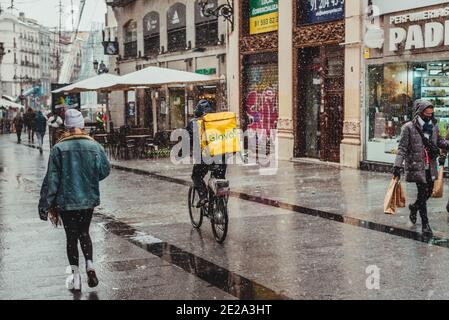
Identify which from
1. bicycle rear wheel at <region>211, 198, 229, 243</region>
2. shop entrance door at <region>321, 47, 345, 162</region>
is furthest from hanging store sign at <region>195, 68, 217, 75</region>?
bicycle rear wheel at <region>211, 198, 229, 243</region>

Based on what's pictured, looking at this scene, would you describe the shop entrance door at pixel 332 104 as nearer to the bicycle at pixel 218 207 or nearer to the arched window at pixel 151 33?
the bicycle at pixel 218 207

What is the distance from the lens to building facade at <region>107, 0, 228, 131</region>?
25.6m

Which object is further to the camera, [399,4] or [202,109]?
[399,4]

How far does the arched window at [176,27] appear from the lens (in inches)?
1117

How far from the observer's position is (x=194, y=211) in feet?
32.2

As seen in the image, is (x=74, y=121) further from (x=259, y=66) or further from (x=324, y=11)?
(x=259, y=66)

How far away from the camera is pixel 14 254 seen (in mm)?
8141

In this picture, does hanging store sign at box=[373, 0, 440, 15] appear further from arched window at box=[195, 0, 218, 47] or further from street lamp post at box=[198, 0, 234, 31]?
arched window at box=[195, 0, 218, 47]

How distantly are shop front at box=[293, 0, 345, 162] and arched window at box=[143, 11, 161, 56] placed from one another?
39.0 ft

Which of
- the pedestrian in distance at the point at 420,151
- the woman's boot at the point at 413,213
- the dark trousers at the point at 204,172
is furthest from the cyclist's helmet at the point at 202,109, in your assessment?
the woman's boot at the point at 413,213

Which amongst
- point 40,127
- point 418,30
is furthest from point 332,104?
point 40,127

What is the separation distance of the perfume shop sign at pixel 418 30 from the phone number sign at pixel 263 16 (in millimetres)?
5617

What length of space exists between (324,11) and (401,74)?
3.82 meters
